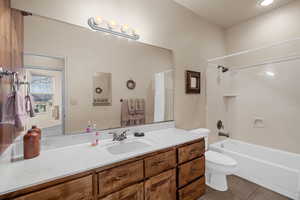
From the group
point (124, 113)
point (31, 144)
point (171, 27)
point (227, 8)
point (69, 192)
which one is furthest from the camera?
point (227, 8)

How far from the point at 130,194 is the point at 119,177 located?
0.19 m

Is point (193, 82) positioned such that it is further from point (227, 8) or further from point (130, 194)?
point (130, 194)

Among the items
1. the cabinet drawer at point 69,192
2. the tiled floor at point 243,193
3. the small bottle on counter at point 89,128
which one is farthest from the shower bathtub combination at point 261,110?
the cabinet drawer at point 69,192

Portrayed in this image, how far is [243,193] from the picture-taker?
1848 mm

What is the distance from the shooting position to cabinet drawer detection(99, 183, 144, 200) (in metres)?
1.01

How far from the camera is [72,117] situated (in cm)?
139

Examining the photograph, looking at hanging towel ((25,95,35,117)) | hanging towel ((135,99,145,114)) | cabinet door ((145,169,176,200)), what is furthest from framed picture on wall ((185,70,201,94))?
hanging towel ((25,95,35,117))

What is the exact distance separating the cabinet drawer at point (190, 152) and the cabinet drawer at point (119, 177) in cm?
49

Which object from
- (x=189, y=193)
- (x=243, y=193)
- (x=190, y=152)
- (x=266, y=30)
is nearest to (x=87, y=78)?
(x=190, y=152)

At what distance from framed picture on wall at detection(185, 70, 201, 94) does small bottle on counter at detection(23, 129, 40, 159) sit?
6.48 ft

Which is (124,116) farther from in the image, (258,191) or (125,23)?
(258,191)

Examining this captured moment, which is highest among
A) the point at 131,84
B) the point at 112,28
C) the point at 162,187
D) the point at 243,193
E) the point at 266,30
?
the point at 266,30

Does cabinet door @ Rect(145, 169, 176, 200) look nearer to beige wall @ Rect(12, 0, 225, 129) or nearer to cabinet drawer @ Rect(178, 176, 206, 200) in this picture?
cabinet drawer @ Rect(178, 176, 206, 200)

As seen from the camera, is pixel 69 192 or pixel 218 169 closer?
pixel 69 192
